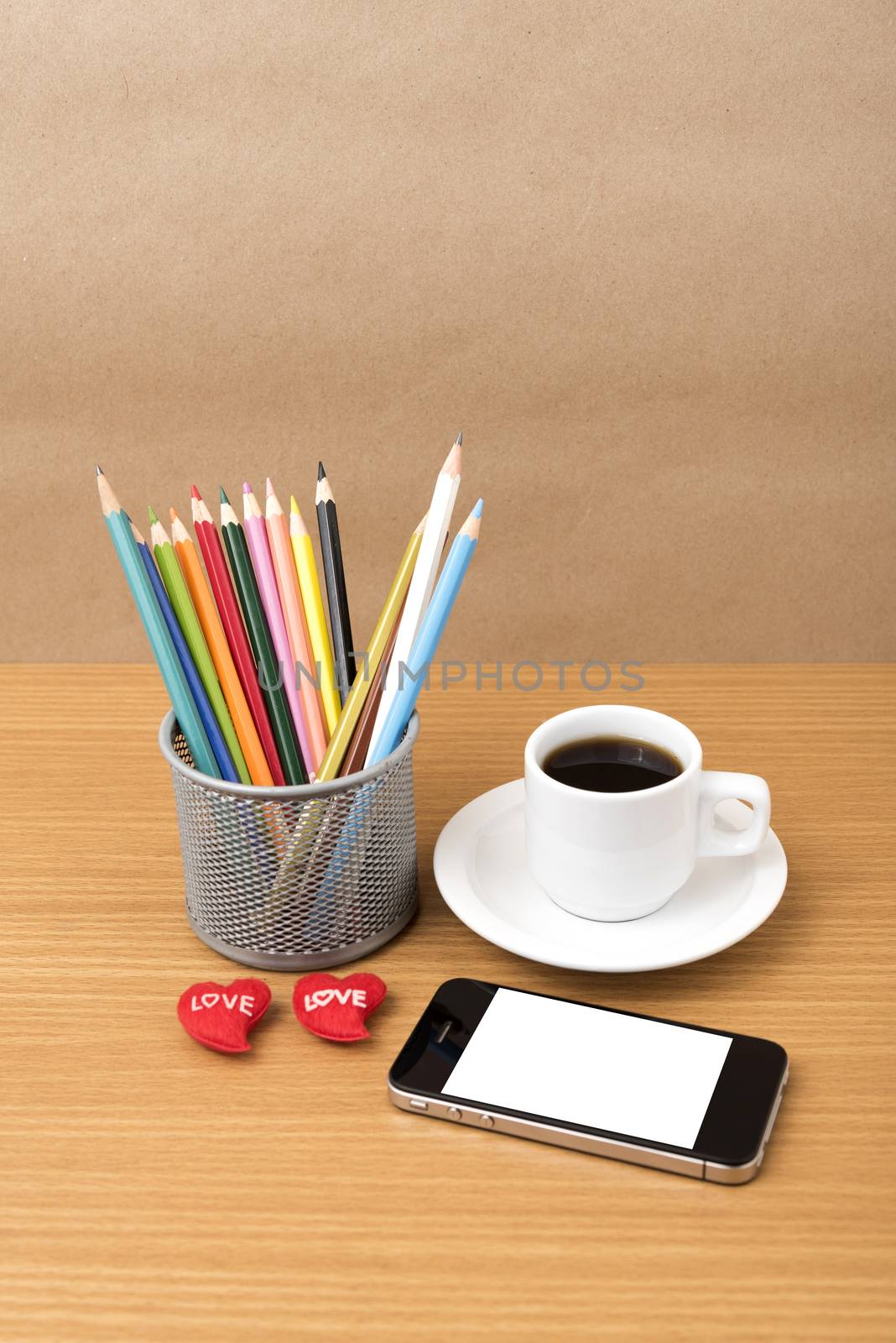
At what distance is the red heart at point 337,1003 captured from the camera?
20.1 inches

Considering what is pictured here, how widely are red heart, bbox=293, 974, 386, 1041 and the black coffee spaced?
0.42ft

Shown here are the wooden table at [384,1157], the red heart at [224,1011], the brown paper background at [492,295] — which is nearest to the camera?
the wooden table at [384,1157]

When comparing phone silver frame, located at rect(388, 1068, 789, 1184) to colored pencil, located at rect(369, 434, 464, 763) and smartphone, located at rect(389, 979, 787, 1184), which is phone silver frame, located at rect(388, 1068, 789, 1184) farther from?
colored pencil, located at rect(369, 434, 464, 763)

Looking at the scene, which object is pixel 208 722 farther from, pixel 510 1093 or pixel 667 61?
pixel 667 61

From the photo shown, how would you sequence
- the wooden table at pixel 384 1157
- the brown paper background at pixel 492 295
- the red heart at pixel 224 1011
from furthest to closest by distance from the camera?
the brown paper background at pixel 492 295 < the red heart at pixel 224 1011 < the wooden table at pixel 384 1157

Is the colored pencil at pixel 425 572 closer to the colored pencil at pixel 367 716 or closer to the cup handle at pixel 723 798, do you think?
the colored pencil at pixel 367 716

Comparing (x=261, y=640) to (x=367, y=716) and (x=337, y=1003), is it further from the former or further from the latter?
(x=337, y=1003)

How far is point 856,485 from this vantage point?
84 centimetres

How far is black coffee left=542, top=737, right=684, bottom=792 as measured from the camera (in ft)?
1.82

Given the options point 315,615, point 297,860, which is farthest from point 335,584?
point 297,860

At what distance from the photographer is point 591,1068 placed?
0.48 meters

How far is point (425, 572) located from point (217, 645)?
101 millimetres

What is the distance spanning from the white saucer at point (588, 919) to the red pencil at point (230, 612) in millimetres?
114

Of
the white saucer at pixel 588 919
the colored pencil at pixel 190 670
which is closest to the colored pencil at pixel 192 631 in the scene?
the colored pencil at pixel 190 670
